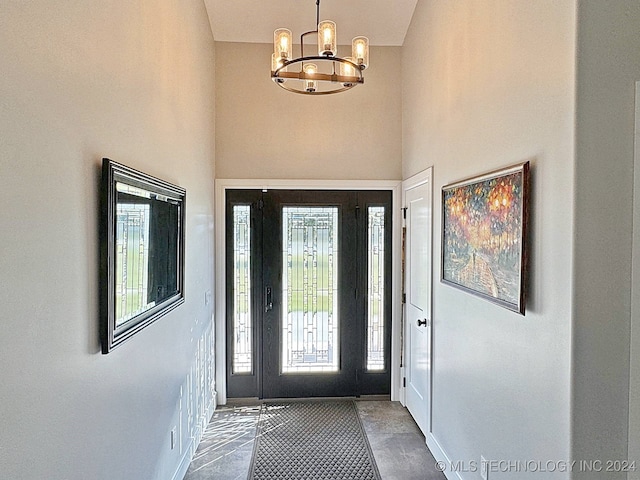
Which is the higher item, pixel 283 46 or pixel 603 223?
pixel 283 46

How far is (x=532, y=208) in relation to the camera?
5.90 ft

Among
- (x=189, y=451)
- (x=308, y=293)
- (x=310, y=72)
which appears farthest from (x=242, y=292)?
(x=310, y=72)

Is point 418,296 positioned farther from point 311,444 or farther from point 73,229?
point 73,229

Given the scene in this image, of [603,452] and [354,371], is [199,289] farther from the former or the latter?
[603,452]

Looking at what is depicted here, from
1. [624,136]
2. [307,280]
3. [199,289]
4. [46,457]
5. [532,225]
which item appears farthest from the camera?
[307,280]

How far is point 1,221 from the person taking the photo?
0.98m

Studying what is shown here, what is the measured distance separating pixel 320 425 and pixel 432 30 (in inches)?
131

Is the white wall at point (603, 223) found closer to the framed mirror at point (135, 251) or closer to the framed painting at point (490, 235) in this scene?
the framed painting at point (490, 235)

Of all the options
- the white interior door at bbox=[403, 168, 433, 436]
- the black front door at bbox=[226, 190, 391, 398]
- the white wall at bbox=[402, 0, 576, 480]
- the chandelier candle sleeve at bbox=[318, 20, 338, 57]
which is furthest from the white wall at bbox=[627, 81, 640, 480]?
the black front door at bbox=[226, 190, 391, 398]

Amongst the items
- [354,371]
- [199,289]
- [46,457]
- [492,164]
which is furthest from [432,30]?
[46,457]

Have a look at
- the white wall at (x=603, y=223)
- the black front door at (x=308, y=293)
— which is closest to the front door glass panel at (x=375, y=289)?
the black front door at (x=308, y=293)

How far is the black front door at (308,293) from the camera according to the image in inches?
157

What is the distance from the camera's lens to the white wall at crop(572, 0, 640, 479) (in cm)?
151

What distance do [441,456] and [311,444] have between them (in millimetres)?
976
